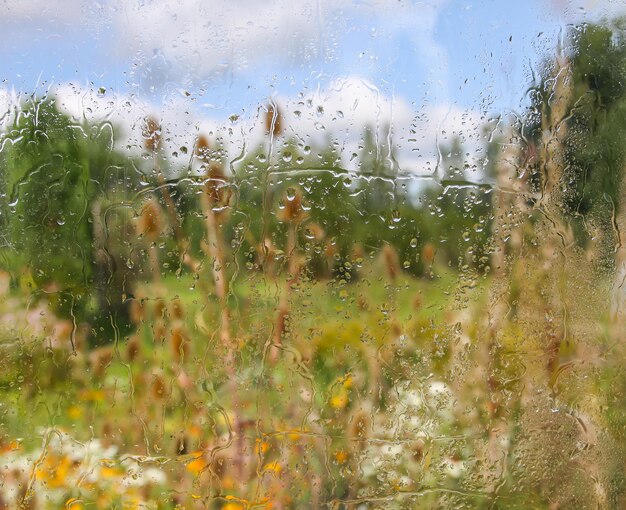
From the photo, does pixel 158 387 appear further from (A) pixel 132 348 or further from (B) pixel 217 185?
(B) pixel 217 185

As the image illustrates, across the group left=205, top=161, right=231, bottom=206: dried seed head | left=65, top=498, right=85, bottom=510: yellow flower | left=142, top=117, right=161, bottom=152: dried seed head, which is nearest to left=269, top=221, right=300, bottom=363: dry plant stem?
left=205, top=161, right=231, bottom=206: dried seed head

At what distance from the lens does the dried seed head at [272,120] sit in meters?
0.94

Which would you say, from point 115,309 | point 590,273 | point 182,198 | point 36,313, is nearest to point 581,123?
point 590,273

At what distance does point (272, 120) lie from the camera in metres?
0.94

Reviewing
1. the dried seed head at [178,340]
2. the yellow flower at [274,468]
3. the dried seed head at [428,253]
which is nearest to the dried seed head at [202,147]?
the dried seed head at [178,340]

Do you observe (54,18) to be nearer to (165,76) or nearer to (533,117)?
(165,76)

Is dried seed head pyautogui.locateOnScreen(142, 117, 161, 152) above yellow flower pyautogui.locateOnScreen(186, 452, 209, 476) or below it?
above

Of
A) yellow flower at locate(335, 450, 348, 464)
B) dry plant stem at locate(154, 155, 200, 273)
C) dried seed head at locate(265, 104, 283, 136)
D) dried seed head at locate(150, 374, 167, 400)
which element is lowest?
yellow flower at locate(335, 450, 348, 464)

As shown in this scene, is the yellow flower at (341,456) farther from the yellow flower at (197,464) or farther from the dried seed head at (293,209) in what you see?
the dried seed head at (293,209)

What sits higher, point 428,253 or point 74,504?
point 428,253

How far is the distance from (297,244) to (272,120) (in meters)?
0.19

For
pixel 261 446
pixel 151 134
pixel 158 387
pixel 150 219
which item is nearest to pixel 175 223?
pixel 150 219

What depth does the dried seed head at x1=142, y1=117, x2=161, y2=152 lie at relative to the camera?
93 centimetres

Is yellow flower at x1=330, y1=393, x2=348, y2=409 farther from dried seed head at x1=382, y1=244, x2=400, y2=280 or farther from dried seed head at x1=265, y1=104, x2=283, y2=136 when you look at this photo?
dried seed head at x1=265, y1=104, x2=283, y2=136
